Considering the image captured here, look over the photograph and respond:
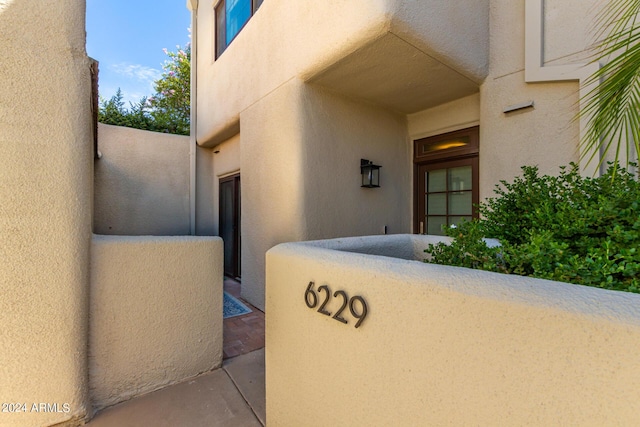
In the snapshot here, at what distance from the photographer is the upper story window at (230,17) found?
5523 mm

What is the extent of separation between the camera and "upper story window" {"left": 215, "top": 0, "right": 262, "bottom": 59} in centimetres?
552

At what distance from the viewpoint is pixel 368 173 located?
4715mm

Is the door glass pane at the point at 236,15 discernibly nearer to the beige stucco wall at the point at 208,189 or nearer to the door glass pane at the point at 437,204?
the beige stucco wall at the point at 208,189

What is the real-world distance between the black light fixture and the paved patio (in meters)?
3.03

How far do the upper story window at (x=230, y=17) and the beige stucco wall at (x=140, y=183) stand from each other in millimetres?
2542

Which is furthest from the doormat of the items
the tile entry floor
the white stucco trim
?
the white stucco trim

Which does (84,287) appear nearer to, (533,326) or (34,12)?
(34,12)

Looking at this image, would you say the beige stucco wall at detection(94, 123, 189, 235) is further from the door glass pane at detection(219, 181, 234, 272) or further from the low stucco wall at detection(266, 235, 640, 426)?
the low stucco wall at detection(266, 235, 640, 426)

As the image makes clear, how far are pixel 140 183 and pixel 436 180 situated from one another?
6.47 m

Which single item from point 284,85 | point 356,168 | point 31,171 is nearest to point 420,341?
point 31,171

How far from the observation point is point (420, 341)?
1299 mm

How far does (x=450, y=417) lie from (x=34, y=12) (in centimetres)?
392

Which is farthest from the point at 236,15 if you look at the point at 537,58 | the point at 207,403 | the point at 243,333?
the point at 207,403

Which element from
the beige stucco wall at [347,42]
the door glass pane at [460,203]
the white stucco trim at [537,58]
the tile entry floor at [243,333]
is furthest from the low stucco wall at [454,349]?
the door glass pane at [460,203]
